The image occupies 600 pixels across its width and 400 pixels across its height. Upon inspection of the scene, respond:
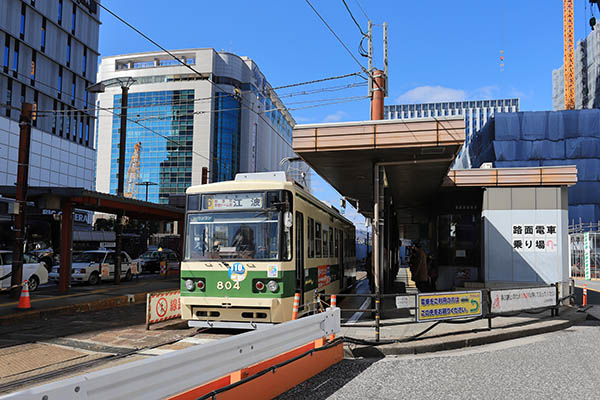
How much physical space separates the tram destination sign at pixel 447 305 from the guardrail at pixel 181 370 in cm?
317

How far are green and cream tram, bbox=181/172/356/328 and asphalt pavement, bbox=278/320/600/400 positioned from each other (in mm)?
2147

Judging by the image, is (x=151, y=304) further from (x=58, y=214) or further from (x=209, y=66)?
(x=209, y=66)

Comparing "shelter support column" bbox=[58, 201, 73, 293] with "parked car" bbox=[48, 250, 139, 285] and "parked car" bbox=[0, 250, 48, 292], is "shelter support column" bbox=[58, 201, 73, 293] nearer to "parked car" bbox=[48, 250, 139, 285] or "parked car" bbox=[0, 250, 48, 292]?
"parked car" bbox=[0, 250, 48, 292]

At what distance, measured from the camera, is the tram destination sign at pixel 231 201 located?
958 centimetres

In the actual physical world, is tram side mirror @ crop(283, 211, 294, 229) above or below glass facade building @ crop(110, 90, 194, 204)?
below

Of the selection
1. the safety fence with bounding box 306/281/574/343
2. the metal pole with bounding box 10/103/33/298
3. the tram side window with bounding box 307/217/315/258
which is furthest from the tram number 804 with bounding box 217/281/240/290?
the metal pole with bounding box 10/103/33/298

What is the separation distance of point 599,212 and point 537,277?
59951 millimetres

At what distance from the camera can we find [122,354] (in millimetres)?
8102

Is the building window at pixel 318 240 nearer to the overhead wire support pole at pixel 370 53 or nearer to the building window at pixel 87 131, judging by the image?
the overhead wire support pole at pixel 370 53

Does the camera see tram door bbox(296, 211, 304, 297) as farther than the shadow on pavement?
Yes

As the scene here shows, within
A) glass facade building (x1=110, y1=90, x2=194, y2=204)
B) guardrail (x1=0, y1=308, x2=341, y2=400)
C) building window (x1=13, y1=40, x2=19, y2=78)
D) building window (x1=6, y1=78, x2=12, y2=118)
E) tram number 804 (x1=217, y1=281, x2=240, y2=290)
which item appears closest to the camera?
guardrail (x1=0, y1=308, x2=341, y2=400)

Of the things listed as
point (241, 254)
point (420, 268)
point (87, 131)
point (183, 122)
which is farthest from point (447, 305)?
point (183, 122)

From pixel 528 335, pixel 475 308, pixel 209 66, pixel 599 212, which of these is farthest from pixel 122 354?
pixel 209 66

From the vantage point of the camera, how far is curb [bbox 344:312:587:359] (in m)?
8.46
